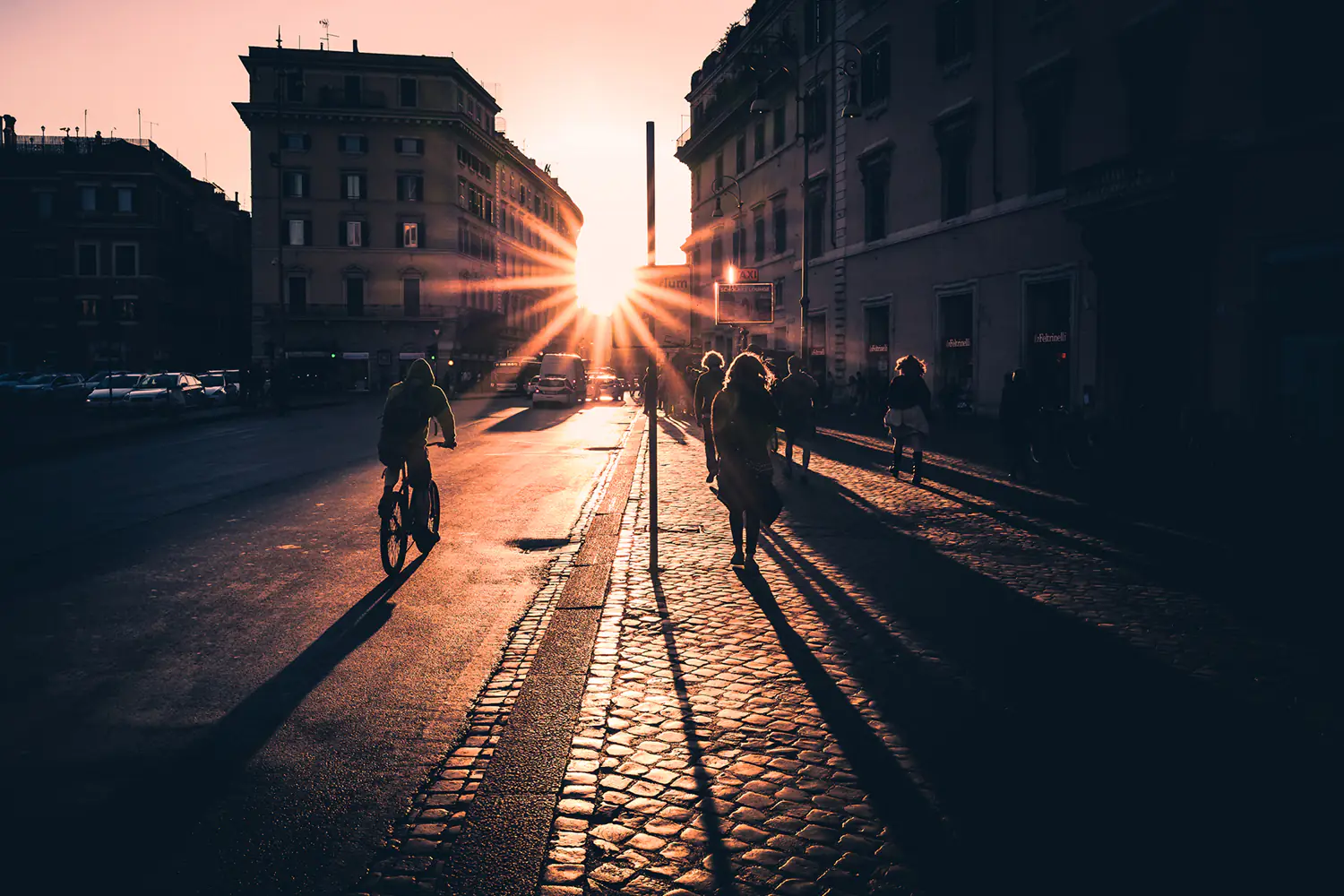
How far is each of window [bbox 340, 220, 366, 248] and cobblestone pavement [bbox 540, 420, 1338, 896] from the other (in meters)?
63.1

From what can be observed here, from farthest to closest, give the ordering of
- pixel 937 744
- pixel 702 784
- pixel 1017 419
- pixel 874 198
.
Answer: pixel 874 198, pixel 1017 419, pixel 937 744, pixel 702 784

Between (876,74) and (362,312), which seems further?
(362,312)

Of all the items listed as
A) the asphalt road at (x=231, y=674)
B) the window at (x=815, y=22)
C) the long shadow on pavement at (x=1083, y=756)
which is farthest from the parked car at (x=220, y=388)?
the long shadow on pavement at (x=1083, y=756)

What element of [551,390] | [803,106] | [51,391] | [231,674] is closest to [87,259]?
[51,391]

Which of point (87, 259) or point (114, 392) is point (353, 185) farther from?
point (114, 392)

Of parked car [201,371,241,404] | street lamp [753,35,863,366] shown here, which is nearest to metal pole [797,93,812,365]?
street lamp [753,35,863,366]

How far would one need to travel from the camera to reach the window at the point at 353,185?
218 ft

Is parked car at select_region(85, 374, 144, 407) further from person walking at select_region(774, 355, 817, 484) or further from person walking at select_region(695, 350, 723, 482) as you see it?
person walking at select_region(695, 350, 723, 482)

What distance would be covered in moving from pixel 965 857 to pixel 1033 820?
43 cm

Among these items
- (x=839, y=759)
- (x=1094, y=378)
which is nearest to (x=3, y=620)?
(x=839, y=759)

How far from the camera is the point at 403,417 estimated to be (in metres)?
9.12

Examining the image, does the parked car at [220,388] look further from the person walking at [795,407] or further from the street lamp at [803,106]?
the person walking at [795,407]

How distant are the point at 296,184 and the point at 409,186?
676 cm

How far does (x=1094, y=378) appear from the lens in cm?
2106
